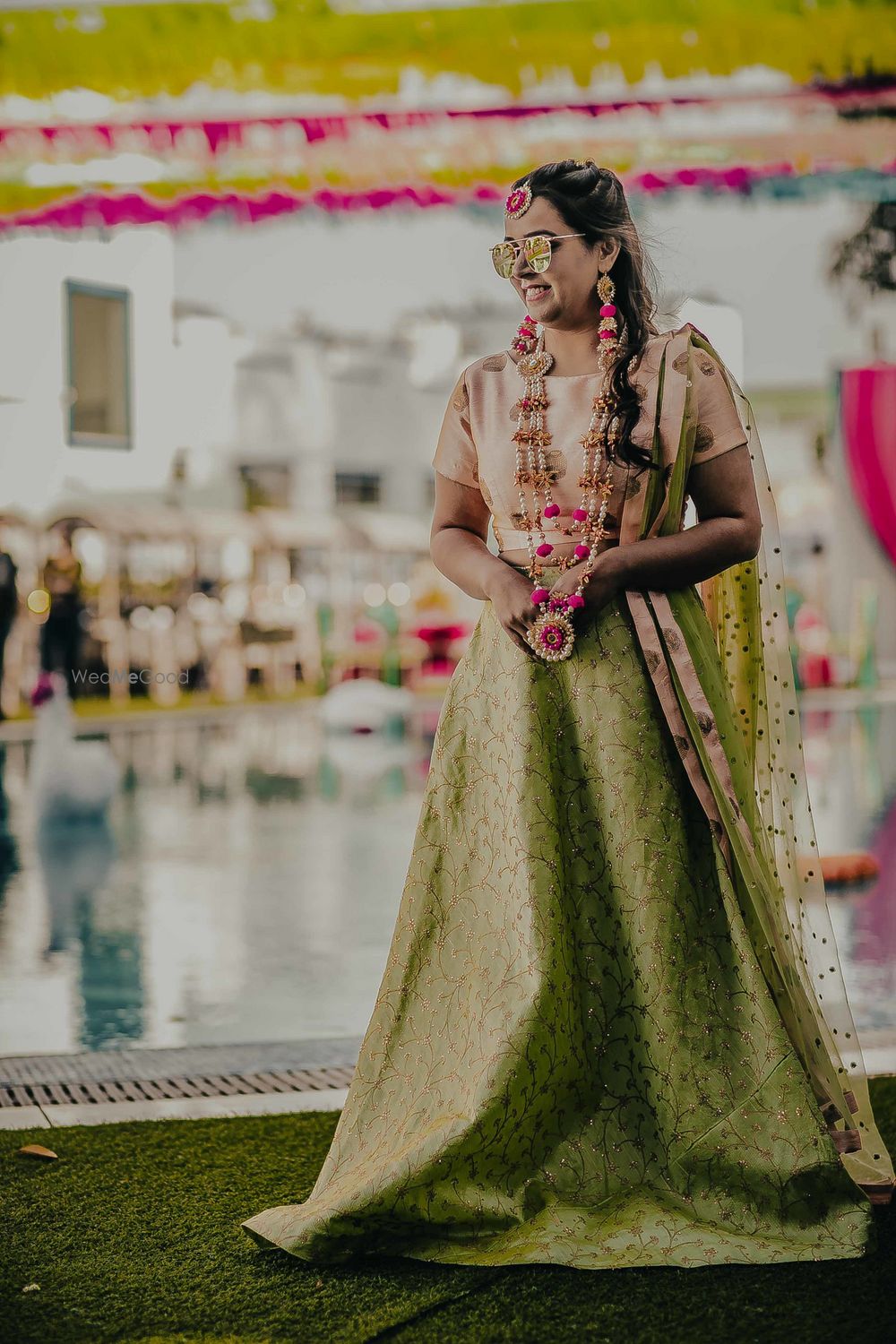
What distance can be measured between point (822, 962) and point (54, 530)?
15252mm

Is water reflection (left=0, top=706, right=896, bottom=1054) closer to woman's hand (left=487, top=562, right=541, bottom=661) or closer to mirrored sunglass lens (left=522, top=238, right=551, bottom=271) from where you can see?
woman's hand (left=487, top=562, right=541, bottom=661)

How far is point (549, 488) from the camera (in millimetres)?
2340

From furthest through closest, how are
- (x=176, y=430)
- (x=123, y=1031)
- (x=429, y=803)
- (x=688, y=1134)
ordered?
(x=176, y=430)
(x=123, y=1031)
(x=429, y=803)
(x=688, y=1134)

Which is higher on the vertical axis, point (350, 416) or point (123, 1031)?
point (350, 416)

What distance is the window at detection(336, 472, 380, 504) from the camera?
2375cm

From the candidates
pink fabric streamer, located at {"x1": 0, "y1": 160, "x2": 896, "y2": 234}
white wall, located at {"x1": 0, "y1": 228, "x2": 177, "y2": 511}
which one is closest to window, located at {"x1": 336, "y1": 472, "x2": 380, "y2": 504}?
white wall, located at {"x1": 0, "y1": 228, "x2": 177, "y2": 511}

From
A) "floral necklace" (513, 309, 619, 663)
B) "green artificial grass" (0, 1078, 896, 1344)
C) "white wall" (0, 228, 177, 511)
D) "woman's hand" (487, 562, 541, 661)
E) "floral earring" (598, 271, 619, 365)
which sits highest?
"white wall" (0, 228, 177, 511)

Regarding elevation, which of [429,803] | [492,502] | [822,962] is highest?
[492,502]

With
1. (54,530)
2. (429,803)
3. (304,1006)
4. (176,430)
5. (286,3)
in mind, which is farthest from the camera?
(54,530)

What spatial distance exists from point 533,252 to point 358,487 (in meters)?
21.9

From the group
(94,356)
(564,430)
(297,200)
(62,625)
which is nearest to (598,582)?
(564,430)

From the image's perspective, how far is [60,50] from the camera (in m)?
5.89

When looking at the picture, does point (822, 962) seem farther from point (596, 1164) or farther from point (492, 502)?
point (492, 502)

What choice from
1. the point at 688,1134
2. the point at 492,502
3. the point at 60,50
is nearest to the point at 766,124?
the point at 60,50
